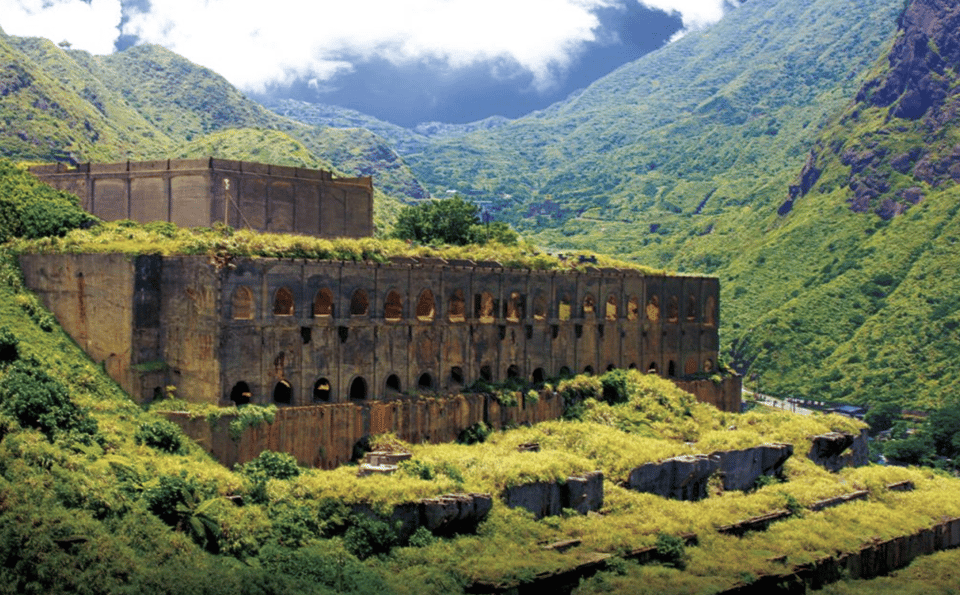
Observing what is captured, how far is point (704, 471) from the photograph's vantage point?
152ft

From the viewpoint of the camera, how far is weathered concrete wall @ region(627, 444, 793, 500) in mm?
44906

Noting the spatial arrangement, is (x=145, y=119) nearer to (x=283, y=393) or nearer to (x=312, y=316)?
(x=312, y=316)

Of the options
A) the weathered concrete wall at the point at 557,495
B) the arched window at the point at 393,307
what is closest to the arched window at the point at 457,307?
the arched window at the point at 393,307

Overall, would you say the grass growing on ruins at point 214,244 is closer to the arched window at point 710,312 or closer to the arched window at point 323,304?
the arched window at point 323,304

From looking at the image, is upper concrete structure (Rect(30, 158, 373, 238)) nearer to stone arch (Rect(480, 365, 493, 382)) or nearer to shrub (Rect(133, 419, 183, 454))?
stone arch (Rect(480, 365, 493, 382))

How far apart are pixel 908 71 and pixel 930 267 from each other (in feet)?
91.9

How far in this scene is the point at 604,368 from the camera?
5603 centimetres

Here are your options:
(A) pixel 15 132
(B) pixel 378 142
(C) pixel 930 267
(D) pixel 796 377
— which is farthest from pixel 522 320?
(B) pixel 378 142

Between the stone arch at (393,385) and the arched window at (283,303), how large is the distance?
4.84 metres

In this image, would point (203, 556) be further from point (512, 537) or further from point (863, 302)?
point (863, 302)

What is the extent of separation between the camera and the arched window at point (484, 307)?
49312 millimetres

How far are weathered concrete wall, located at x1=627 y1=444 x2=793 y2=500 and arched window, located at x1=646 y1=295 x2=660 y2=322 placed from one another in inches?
411

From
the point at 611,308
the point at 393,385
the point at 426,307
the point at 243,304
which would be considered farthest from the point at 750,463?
the point at 243,304

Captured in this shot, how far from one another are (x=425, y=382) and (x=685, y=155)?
120 metres
